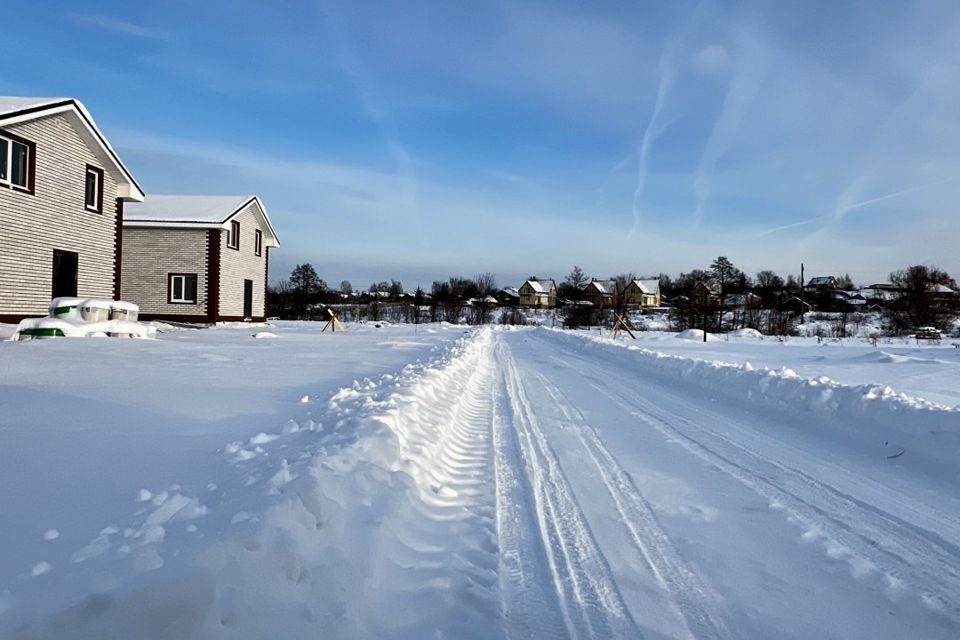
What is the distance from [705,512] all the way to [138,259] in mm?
29889

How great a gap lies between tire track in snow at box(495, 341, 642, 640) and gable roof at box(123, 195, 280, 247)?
1012 inches

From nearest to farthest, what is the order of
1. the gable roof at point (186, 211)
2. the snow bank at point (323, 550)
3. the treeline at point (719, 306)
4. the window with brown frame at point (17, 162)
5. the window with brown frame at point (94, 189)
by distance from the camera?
1. the snow bank at point (323, 550)
2. the window with brown frame at point (17, 162)
3. the window with brown frame at point (94, 189)
4. the gable roof at point (186, 211)
5. the treeline at point (719, 306)

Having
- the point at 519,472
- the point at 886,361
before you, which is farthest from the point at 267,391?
the point at 886,361

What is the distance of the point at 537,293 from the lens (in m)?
120

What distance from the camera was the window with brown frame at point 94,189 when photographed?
62.6 feet

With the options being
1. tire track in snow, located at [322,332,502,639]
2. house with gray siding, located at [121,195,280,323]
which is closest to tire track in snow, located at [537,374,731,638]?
tire track in snow, located at [322,332,502,639]

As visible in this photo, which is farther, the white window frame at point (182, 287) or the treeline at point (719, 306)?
the treeline at point (719, 306)

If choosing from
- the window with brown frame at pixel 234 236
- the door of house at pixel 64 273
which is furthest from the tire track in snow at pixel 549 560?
the window with brown frame at pixel 234 236

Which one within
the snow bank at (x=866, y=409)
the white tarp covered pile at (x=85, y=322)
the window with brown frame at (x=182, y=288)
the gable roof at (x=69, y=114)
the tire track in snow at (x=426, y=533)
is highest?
the gable roof at (x=69, y=114)

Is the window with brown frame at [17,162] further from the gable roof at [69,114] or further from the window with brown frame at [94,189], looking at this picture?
the window with brown frame at [94,189]

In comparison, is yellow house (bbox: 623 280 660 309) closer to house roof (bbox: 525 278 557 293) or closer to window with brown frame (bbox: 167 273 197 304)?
house roof (bbox: 525 278 557 293)

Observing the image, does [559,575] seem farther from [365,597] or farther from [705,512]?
[705,512]

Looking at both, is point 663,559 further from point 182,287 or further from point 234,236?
point 234,236

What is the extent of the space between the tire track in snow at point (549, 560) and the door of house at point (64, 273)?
19160 millimetres
